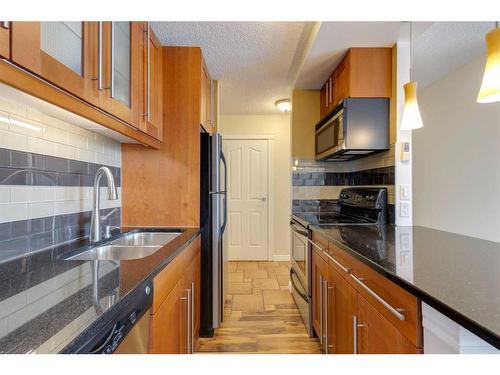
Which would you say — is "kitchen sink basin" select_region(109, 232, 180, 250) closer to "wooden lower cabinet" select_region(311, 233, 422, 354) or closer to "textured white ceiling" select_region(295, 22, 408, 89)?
"wooden lower cabinet" select_region(311, 233, 422, 354)

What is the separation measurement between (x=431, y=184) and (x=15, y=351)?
3.69m

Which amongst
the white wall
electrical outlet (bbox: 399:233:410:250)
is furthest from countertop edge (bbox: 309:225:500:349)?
the white wall

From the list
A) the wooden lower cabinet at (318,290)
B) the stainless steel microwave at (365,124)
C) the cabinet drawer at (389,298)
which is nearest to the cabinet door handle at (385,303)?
the cabinet drawer at (389,298)

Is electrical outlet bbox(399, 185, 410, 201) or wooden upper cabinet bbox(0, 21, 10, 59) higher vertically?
wooden upper cabinet bbox(0, 21, 10, 59)

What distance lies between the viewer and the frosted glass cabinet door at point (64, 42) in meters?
0.86

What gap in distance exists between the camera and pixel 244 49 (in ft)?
7.55

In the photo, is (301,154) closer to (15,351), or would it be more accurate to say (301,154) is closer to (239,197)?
(239,197)

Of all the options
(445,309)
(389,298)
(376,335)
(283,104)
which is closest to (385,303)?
(389,298)

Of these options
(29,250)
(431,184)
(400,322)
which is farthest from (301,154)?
(29,250)

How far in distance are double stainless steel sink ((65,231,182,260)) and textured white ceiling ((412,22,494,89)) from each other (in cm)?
222

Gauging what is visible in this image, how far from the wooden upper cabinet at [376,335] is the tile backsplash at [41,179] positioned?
4.69 feet

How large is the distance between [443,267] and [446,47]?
2.07 m

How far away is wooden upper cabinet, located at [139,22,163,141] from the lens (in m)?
1.67

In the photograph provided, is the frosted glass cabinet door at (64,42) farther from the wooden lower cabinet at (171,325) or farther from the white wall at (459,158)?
the white wall at (459,158)
